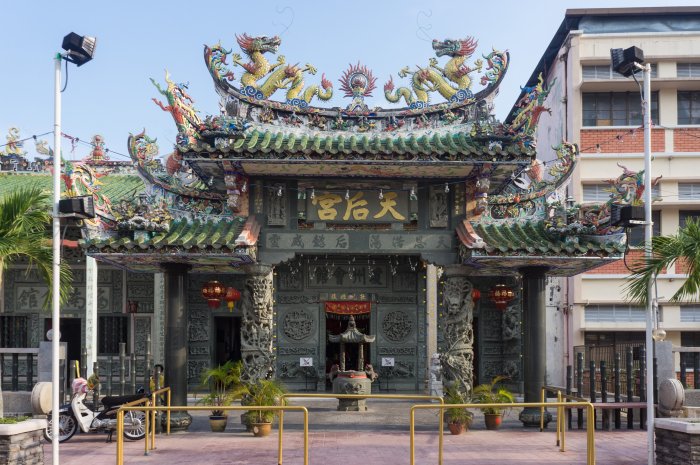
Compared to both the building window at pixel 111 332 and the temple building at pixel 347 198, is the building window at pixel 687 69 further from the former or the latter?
the building window at pixel 111 332

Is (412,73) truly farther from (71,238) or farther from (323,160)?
(71,238)

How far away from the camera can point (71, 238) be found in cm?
2386

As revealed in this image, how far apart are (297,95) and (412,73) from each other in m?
2.67

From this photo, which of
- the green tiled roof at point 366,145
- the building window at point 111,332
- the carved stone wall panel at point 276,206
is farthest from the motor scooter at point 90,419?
the building window at point 111,332

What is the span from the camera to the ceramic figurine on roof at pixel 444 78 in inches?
687

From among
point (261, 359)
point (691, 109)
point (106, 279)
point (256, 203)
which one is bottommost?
point (261, 359)

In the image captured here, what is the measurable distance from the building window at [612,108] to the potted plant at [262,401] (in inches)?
787

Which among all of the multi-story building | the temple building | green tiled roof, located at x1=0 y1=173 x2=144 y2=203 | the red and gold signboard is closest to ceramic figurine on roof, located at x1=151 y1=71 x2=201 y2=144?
the temple building

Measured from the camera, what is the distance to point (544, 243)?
16.3 metres

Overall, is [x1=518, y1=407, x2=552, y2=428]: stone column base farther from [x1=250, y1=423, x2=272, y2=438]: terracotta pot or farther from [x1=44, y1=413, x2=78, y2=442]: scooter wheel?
[x1=44, y1=413, x2=78, y2=442]: scooter wheel

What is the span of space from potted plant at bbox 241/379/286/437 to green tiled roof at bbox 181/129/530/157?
190 inches

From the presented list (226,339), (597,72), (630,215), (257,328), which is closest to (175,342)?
(257,328)

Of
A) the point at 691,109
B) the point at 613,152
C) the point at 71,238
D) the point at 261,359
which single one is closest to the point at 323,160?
the point at 261,359

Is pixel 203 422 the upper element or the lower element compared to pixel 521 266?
lower
